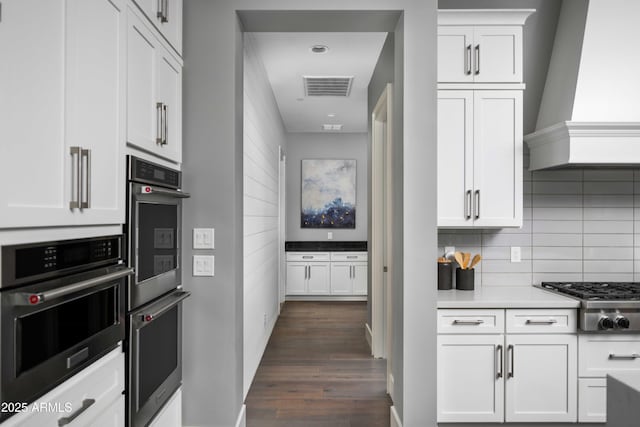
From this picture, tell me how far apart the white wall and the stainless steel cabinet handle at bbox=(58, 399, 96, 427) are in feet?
19.4

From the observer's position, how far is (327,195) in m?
7.27

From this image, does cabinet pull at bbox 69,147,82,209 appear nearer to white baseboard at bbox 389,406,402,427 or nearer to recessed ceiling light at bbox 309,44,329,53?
white baseboard at bbox 389,406,402,427

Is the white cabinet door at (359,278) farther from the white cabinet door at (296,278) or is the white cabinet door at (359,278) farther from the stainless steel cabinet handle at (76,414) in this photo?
the stainless steel cabinet handle at (76,414)

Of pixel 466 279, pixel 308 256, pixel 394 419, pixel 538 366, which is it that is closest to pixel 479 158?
pixel 466 279

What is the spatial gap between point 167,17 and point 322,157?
5.33m

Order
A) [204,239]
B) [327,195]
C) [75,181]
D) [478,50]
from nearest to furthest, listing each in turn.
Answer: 1. [75,181]
2. [204,239]
3. [478,50]
4. [327,195]

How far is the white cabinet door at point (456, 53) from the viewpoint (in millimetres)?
2676

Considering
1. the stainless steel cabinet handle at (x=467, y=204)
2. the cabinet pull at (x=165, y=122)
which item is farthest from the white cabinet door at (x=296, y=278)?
the cabinet pull at (x=165, y=122)

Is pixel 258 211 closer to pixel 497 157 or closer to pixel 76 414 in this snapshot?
pixel 497 157

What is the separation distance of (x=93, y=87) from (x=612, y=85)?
2.84 metres

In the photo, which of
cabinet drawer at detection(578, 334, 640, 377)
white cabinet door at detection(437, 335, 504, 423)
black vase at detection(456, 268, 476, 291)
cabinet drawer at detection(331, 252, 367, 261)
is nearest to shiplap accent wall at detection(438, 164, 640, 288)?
black vase at detection(456, 268, 476, 291)

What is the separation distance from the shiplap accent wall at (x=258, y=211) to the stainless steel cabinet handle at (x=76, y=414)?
1747mm

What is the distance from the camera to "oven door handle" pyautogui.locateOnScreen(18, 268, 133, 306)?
1047mm

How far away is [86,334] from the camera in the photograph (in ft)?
4.48
